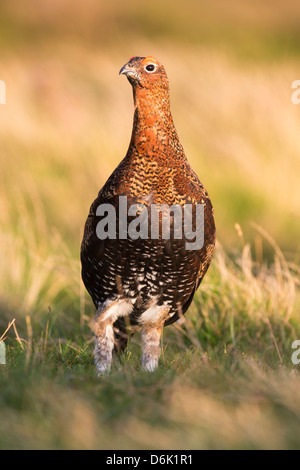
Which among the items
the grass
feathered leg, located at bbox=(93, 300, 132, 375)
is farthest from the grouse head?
the grass

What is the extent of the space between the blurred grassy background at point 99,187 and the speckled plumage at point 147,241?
1.10ft

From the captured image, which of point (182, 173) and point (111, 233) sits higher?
point (182, 173)

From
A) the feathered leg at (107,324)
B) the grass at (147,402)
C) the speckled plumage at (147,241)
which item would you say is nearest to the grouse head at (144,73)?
the speckled plumage at (147,241)

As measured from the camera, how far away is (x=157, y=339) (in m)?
4.65

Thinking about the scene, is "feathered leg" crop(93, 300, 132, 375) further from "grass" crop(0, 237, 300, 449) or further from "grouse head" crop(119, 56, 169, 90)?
"grouse head" crop(119, 56, 169, 90)

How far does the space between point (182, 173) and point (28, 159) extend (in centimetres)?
536

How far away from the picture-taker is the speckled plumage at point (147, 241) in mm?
4113

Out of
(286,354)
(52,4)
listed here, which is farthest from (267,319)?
(52,4)

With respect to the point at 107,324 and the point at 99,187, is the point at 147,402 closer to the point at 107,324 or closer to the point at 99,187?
the point at 107,324

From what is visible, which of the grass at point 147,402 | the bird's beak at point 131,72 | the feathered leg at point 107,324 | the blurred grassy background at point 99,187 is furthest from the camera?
the feathered leg at point 107,324

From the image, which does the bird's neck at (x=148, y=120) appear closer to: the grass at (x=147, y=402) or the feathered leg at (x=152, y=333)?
the feathered leg at (x=152, y=333)

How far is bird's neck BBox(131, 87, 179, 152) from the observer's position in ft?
13.6

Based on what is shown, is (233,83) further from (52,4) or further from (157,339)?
(52,4)

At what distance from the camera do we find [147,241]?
4.10 meters
